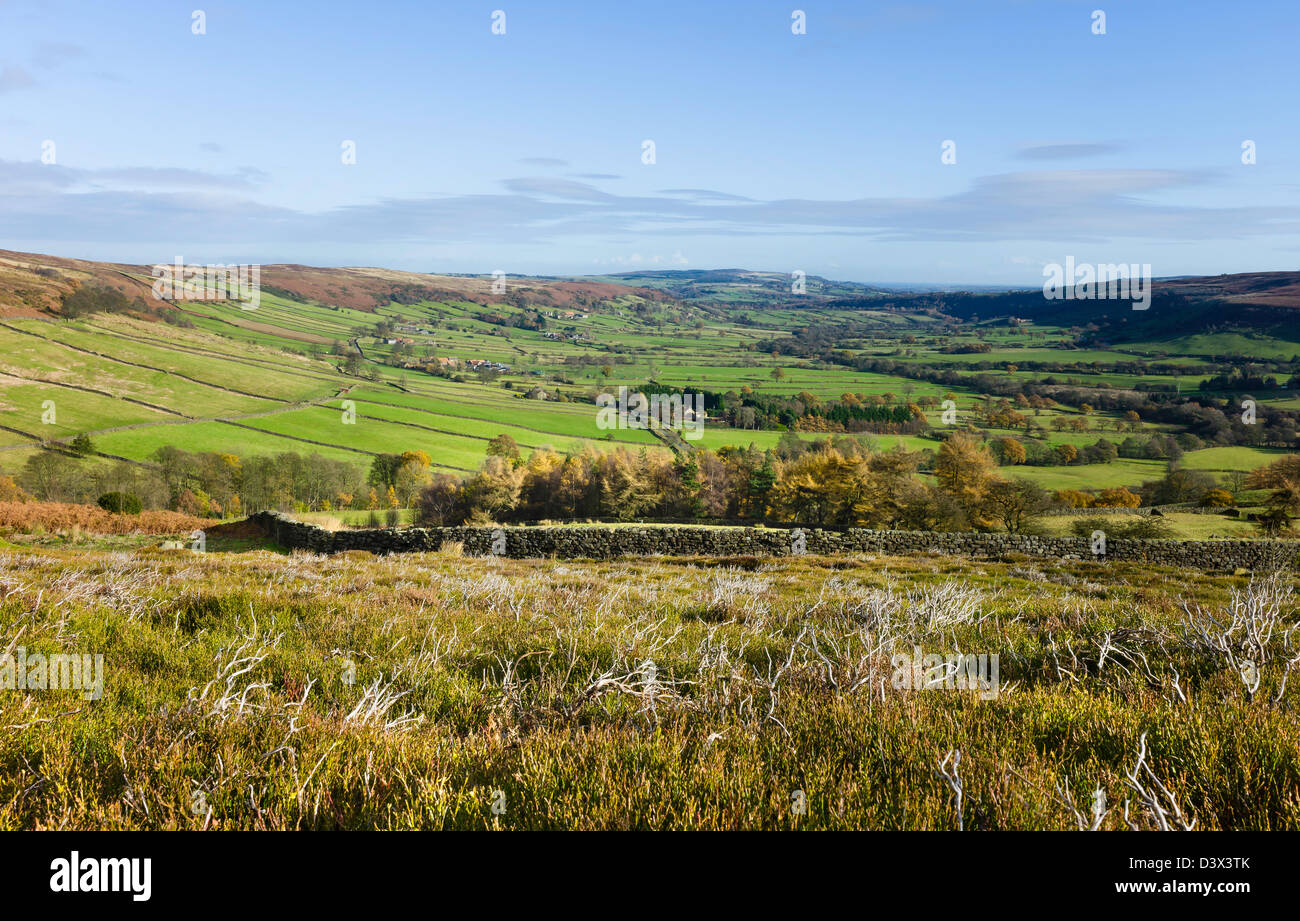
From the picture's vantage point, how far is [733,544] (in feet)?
113

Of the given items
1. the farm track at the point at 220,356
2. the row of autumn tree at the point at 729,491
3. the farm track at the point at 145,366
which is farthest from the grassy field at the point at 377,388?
the row of autumn tree at the point at 729,491

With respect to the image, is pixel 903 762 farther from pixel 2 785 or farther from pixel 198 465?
pixel 198 465

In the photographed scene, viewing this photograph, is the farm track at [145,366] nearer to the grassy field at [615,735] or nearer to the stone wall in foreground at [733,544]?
the stone wall in foreground at [733,544]

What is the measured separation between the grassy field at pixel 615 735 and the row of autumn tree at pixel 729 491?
52239 mm

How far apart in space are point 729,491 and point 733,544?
29923mm

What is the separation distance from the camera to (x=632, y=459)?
63.7 metres

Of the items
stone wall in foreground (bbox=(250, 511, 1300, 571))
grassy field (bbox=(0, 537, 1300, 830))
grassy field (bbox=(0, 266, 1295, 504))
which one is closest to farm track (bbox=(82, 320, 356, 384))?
grassy field (bbox=(0, 266, 1295, 504))

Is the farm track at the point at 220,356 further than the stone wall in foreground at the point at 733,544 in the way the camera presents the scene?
Yes

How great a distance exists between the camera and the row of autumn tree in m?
57.0

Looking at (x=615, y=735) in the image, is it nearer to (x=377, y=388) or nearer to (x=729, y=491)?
(x=729, y=491)

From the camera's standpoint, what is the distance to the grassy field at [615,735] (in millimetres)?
2531

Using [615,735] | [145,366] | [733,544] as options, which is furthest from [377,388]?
[615,735]
